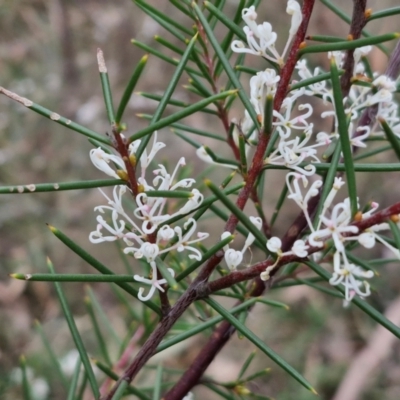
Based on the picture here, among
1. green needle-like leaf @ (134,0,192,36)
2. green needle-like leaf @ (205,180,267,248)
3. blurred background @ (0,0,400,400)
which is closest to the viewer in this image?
green needle-like leaf @ (205,180,267,248)

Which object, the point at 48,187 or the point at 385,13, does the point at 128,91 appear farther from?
the point at 385,13

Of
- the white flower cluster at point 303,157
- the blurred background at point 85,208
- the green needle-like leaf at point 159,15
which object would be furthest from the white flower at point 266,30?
the blurred background at point 85,208

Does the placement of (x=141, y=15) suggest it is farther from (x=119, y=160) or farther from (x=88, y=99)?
(x=119, y=160)

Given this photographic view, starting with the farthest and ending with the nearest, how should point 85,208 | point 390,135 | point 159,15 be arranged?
point 85,208 < point 159,15 < point 390,135

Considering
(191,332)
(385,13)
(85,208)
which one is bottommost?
(85,208)

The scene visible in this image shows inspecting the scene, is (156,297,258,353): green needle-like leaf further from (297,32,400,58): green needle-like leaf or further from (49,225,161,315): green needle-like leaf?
(297,32,400,58): green needle-like leaf

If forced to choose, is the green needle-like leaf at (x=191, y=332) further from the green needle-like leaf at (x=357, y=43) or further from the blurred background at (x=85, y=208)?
the blurred background at (x=85, y=208)

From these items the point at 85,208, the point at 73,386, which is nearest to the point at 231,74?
the point at 73,386

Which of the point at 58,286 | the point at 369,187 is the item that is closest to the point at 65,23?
the point at 369,187

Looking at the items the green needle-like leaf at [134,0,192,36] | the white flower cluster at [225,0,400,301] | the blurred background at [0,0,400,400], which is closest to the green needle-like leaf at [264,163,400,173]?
the white flower cluster at [225,0,400,301]
